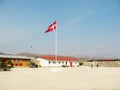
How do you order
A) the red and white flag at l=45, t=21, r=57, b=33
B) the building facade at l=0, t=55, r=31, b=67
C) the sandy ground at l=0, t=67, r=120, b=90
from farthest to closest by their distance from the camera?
the building facade at l=0, t=55, r=31, b=67 → the red and white flag at l=45, t=21, r=57, b=33 → the sandy ground at l=0, t=67, r=120, b=90

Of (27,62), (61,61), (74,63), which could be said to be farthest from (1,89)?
(74,63)

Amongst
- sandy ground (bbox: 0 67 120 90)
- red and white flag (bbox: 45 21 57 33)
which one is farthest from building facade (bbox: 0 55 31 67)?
sandy ground (bbox: 0 67 120 90)

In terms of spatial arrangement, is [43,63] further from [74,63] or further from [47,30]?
[47,30]

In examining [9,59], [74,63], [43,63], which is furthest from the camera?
[74,63]

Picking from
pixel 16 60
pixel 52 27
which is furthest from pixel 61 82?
pixel 16 60

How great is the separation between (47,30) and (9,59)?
31.4 metres

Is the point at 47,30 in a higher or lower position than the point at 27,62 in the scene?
higher

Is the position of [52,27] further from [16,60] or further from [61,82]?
[16,60]

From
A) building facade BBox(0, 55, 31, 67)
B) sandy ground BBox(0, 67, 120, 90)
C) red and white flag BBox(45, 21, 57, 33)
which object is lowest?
sandy ground BBox(0, 67, 120, 90)

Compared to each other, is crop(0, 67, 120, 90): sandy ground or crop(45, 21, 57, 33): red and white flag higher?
crop(45, 21, 57, 33): red and white flag

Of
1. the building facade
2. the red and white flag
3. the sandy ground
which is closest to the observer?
the sandy ground

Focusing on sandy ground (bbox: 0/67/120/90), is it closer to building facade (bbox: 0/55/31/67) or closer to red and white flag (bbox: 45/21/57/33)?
red and white flag (bbox: 45/21/57/33)

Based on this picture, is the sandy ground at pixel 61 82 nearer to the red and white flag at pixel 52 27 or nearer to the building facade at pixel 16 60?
the red and white flag at pixel 52 27

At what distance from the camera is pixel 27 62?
6800 centimetres
